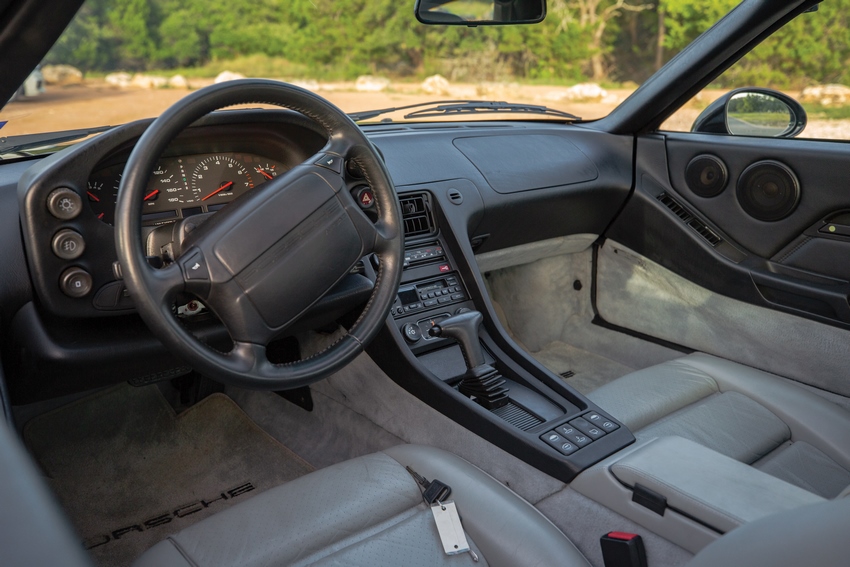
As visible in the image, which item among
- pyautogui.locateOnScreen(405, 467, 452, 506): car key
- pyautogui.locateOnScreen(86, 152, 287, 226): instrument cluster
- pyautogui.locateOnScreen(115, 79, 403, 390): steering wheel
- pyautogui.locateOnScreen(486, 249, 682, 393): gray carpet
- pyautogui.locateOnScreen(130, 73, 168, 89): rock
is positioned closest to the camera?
pyautogui.locateOnScreen(115, 79, 403, 390): steering wheel

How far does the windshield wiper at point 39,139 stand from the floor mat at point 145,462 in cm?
108

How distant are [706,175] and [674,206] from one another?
0.57 feet

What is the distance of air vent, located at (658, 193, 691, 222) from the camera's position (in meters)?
2.83

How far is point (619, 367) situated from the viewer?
Result: 10.0 ft

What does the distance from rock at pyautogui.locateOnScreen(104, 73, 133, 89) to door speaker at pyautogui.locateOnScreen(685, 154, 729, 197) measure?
2470mm

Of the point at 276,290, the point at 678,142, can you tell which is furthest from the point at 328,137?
the point at 678,142

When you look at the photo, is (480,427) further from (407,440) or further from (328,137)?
(328,137)

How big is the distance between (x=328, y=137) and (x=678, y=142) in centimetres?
169

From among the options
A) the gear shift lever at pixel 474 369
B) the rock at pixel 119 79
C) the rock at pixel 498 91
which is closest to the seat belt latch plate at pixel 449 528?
the gear shift lever at pixel 474 369

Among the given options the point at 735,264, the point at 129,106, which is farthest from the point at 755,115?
the point at 129,106

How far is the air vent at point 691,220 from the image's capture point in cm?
275

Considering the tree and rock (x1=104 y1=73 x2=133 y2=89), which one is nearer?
rock (x1=104 y1=73 x2=133 y2=89)

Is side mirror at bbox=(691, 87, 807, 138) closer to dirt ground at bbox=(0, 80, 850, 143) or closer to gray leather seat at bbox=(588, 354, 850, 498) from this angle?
dirt ground at bbox=(0, 80, 850, 143)

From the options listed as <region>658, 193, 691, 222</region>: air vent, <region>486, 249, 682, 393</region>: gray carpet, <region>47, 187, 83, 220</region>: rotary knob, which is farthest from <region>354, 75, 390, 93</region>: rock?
<region>47, 187, 83, 220</region>: rotary knob
